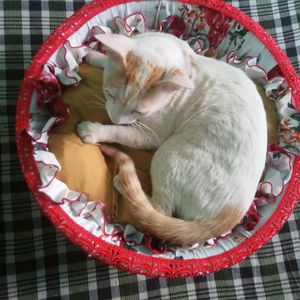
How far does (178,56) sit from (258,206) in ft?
1.73

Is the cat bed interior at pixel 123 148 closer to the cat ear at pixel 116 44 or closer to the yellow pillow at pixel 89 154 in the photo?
the yellow pillow at pixel 89 154

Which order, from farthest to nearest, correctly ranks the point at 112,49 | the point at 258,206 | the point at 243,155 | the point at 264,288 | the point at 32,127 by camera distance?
1. the point at 264,288
2. the point at 258,206
3. the point at 32,127
4. the point at 243,155
5. the point at 112,49

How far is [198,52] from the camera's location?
1421 mm

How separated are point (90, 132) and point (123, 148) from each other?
0.41ft

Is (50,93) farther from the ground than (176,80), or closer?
closer

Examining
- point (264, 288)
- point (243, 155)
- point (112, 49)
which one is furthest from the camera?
point (264, 288)

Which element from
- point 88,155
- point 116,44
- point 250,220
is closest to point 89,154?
point 88,155

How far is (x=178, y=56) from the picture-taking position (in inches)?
43.7

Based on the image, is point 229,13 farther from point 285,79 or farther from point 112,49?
point 112,49

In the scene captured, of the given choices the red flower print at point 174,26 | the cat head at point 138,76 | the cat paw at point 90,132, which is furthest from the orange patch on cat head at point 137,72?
the red flower print at point 174,26

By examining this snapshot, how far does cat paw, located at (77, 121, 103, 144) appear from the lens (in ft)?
3.98

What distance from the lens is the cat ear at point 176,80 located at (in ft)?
3.12

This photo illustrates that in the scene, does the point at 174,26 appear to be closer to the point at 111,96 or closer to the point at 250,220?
the point at 111,96

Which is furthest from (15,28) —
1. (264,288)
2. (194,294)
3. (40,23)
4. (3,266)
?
(264,288)
